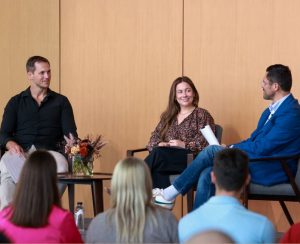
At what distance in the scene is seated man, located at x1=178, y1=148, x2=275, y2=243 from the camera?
9.51ft

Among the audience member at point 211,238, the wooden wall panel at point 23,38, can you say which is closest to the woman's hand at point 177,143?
the wooden wall panel at point 23,38

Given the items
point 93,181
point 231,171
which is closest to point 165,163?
point 93,181

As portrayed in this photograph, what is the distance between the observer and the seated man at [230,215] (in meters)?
2.90

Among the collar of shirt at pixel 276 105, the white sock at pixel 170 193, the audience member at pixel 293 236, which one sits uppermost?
the collar of shirt at pixel 276 105

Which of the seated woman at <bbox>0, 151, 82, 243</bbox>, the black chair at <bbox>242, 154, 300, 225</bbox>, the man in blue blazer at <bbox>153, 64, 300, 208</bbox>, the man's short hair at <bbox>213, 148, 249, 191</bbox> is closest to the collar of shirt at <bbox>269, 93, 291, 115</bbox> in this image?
the man in blue blazer at <bbox>153, 64, 300, 208</bbox>

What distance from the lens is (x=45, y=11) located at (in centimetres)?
740

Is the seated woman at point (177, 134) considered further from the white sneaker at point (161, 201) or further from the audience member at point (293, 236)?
the audience member at point (293, 236)

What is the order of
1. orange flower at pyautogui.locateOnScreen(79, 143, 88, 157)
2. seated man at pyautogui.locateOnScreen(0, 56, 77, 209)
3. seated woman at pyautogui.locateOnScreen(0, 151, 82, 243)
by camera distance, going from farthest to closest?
1. seated man at pyautogui.locateOnScreen(0, 56, 77, 209)
2. orange flower at pyautogui.locateOnScreen(79, 143, 88, 157)
3. seated woman at pyautogui.locateOnScreen(0, 151, 82, 243)

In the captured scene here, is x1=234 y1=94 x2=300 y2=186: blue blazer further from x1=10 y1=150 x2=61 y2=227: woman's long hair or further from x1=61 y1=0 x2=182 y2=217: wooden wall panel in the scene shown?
x1=10 y1=150 x2=61 y2=227: woman's long hair

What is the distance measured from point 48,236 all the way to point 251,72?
359cm

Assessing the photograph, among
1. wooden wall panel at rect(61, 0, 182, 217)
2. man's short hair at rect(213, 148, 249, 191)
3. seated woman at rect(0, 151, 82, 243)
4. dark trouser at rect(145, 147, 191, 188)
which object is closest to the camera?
seated woman at rect(0, 151, 82, 243)

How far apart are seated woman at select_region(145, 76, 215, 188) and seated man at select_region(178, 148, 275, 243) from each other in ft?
7.34

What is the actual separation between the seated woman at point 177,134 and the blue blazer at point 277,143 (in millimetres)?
687

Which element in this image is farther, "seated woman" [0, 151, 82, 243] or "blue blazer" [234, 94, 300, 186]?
"blue blazer" [234, 94, 300, 186]
